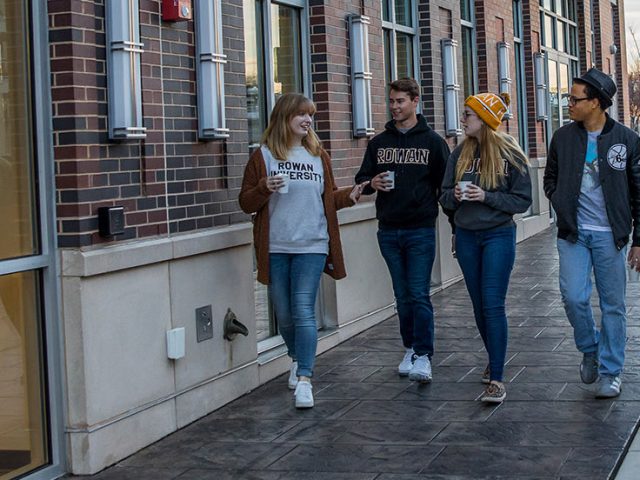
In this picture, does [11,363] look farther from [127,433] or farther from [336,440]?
[336,440]

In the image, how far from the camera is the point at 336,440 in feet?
22.1

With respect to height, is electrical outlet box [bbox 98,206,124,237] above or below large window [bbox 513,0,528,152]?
below

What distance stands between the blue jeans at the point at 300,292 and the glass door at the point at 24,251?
6.04ft

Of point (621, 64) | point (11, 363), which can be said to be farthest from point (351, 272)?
point (621, 64)

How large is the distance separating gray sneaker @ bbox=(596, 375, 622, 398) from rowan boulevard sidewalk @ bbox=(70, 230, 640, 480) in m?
0.05

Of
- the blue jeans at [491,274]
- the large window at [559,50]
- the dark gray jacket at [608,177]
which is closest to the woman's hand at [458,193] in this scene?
the blue jeans at [491,274]

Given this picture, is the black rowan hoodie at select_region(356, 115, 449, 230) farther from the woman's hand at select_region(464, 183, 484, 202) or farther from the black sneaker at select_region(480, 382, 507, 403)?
the black sneaker at select_region(480, 382, 507, 403)

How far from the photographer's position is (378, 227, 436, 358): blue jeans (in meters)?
8.14

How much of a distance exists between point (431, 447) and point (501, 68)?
11.6 meters

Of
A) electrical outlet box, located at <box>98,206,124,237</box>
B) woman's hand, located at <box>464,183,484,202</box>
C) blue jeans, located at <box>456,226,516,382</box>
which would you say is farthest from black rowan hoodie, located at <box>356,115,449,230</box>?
electrical outlet box, located at <box>98,206,124,237</box>

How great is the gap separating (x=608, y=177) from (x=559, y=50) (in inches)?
639

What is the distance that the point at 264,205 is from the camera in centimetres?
771

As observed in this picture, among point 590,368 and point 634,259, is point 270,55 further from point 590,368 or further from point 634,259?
point 590,368

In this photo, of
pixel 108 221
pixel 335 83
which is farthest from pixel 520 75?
pixel 108 221
